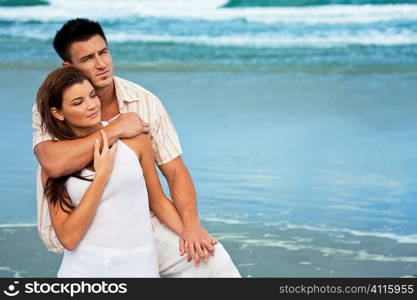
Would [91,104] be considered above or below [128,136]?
above

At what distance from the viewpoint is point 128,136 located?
2.66 meters

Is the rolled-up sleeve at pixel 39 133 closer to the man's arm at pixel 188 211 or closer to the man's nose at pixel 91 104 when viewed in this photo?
the man's nose at pixel 91 104

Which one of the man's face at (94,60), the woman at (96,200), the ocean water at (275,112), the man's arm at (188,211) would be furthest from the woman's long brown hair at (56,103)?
the ocean water at (275,112)

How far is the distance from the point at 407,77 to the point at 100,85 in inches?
251

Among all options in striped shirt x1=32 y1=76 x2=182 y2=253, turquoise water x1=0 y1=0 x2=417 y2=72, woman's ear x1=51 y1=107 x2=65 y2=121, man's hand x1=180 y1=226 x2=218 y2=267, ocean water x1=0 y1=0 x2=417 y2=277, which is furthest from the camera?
turquoise water x1=0 y1=0 x2=417 y2=72

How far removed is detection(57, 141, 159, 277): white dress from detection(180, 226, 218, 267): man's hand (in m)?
0.17

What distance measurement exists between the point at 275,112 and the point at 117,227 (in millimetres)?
4450

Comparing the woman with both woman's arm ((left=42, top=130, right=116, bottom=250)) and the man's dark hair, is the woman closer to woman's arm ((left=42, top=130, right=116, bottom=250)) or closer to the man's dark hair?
woman's arm ((left=42, top=130, right=116, bottom=250))

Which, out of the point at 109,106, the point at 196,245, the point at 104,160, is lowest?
A: the point at 196,245

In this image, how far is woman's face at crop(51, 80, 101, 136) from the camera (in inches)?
102

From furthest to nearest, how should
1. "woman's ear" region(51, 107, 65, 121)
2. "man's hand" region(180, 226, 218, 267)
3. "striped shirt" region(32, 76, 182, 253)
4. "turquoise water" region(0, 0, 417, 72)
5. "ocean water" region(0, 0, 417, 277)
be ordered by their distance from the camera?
"turquoise water" region(0, 0, 417, 72) → "ocean water" region(0, 0, 417, 277) → "striped shirt" region(32, 76, 182, 253) → "man's hand" region(180, 226, 218, 267) → "woman's ear" region(51, 107, 65, 121)

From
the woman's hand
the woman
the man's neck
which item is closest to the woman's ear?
the woman

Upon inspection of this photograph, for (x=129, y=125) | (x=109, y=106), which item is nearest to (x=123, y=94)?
(x=109, y=106)

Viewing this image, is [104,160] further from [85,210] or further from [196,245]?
[196,245]
